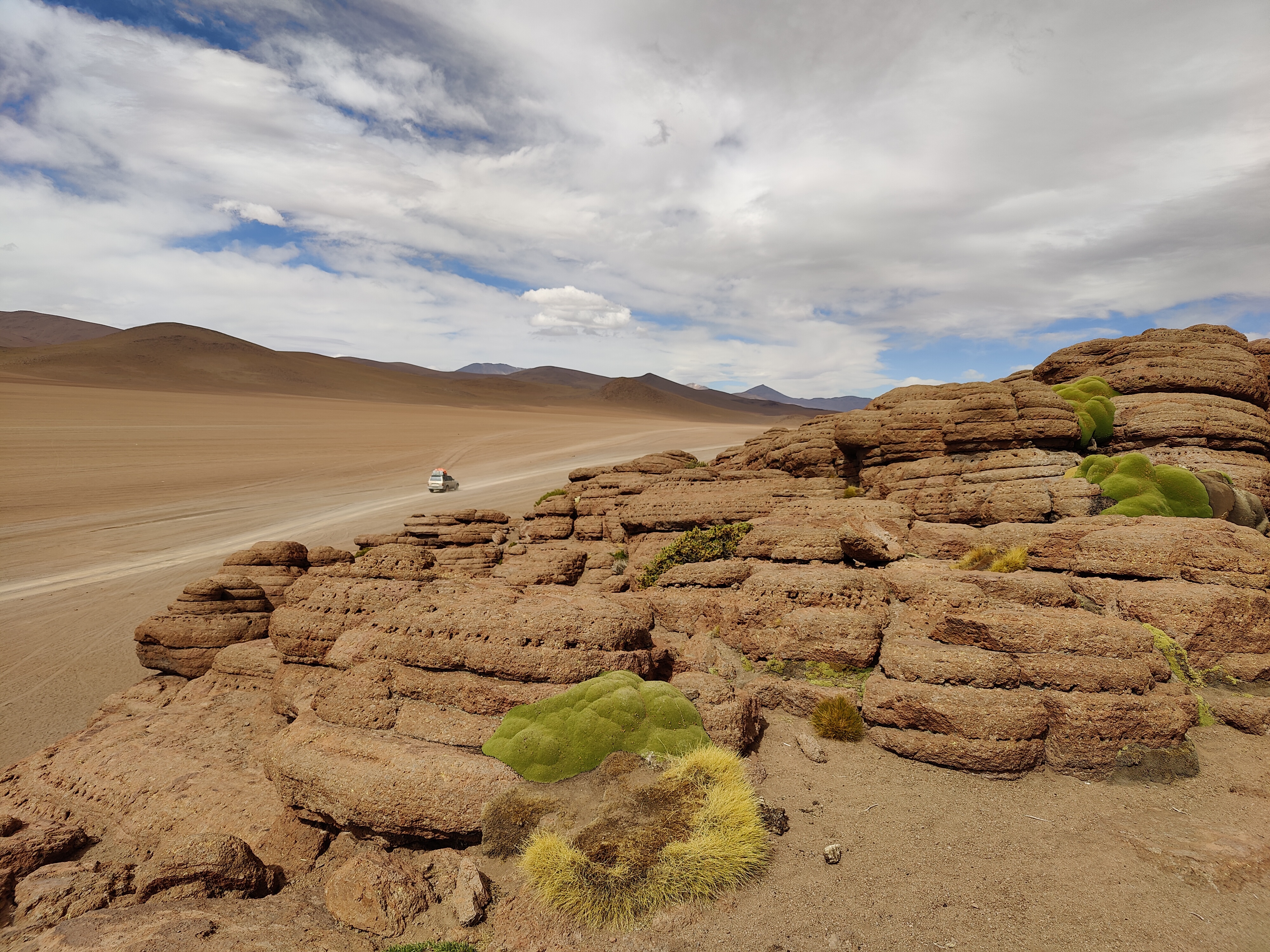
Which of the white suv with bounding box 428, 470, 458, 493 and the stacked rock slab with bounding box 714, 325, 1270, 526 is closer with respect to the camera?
the stacked rock slab with bounding box 714, 325, 1270, 526

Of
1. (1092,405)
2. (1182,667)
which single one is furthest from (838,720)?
(1092,405)

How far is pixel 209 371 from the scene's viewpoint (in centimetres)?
12912

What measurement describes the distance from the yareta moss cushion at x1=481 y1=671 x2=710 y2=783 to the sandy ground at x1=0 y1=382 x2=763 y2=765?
1376 centimetres

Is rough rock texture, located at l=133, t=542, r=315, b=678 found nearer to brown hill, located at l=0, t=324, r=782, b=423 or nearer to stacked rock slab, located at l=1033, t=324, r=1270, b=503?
stacked rock slab, located at l=1033, t=324, r=1270, b=503

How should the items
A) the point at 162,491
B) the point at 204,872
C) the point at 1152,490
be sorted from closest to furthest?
1. the point at 204,872
2. the point at 1152,490
3. the point at 162,491

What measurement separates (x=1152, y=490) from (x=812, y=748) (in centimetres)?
1280

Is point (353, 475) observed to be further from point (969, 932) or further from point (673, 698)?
point (969, 932)

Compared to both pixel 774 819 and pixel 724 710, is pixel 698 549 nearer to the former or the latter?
pixel 724 710

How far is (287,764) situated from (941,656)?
10.9m

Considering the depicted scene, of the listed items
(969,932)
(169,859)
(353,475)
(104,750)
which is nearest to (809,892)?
(969,932)

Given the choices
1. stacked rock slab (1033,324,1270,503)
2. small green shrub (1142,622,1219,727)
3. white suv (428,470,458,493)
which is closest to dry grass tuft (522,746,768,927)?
small green shrub (1142,622,1219,727)

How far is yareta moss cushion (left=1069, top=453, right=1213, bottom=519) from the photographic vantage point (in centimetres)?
1425

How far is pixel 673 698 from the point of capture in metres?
9.20

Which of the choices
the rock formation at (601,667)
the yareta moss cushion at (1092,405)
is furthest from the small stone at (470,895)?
the yareta moss cushion at (1092,405)
